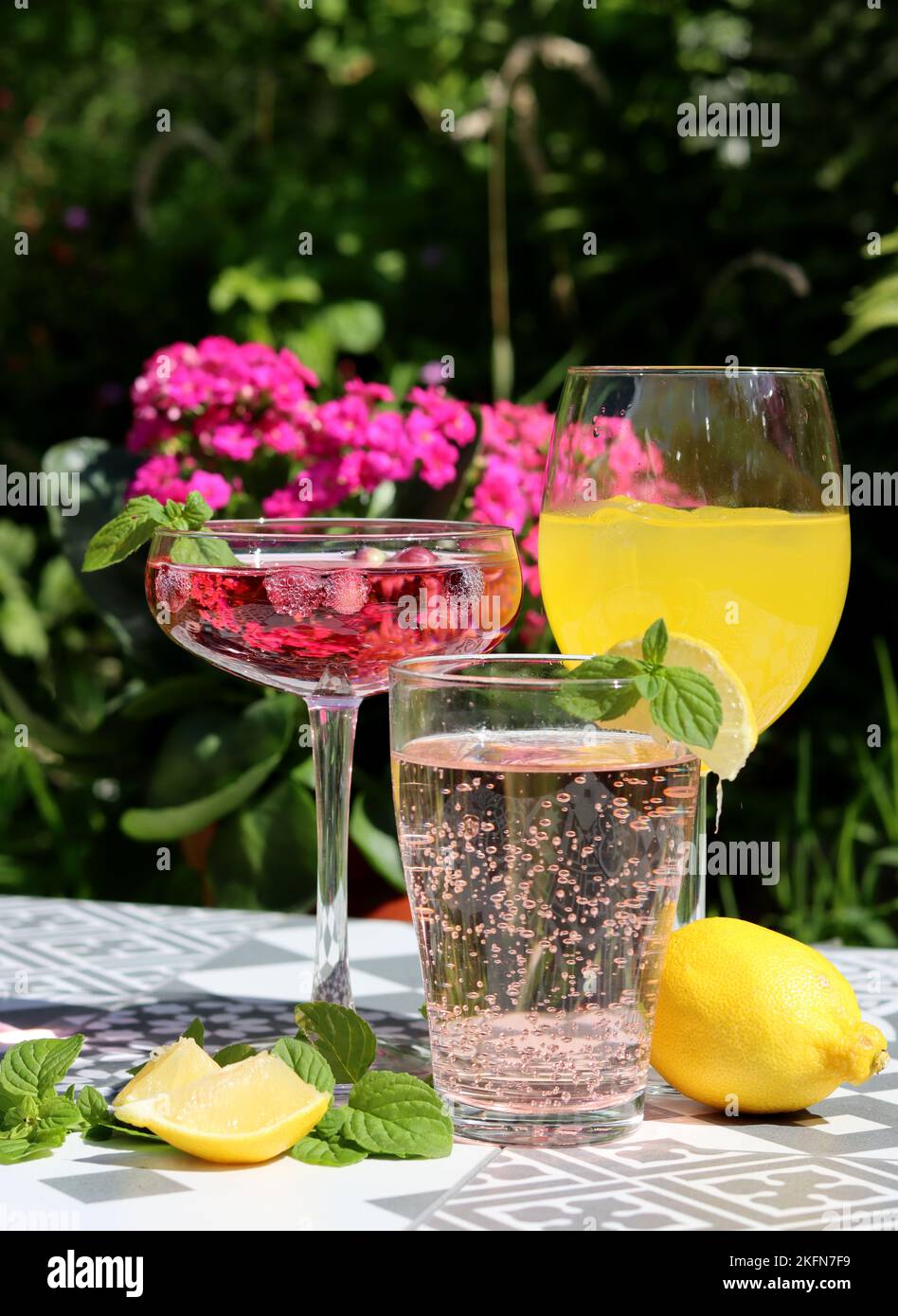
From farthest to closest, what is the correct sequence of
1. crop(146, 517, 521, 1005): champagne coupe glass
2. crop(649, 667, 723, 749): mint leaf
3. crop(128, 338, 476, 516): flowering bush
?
1. crop(128, 338, 476, 516): flowering bush
2. crop(146, 517, 521, 1005): champagne coupe glass
3. crop(649, 667, 723, 749): mint leaf

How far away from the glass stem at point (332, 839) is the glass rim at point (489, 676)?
0.44ft

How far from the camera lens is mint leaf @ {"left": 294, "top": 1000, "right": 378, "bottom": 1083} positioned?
122 centimetres

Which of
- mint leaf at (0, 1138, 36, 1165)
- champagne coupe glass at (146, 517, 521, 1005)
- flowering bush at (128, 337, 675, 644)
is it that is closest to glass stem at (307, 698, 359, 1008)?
champagne coupe glass at (146, 517, 521, 1005)

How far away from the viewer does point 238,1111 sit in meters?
1.11

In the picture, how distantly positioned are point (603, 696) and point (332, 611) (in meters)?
0.25

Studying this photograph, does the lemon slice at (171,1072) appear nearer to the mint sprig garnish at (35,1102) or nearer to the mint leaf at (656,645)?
the mint sprig garnish at (35,1102)

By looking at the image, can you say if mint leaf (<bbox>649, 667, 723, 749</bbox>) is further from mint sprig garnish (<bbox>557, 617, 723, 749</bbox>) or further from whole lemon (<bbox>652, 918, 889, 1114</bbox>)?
whole lemon (<bbox>652, 918, 889, 1114</bbox>)

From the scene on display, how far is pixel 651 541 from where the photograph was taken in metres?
1.33

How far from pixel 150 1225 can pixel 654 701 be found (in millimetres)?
446

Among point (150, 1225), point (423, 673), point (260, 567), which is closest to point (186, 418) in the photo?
point (260, 567)

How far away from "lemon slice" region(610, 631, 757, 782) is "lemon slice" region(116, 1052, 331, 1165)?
351 millimetres

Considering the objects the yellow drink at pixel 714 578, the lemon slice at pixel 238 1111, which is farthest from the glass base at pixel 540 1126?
the yellow drink at pixel 714 578

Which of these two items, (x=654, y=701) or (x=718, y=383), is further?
(x=718, y=383)
